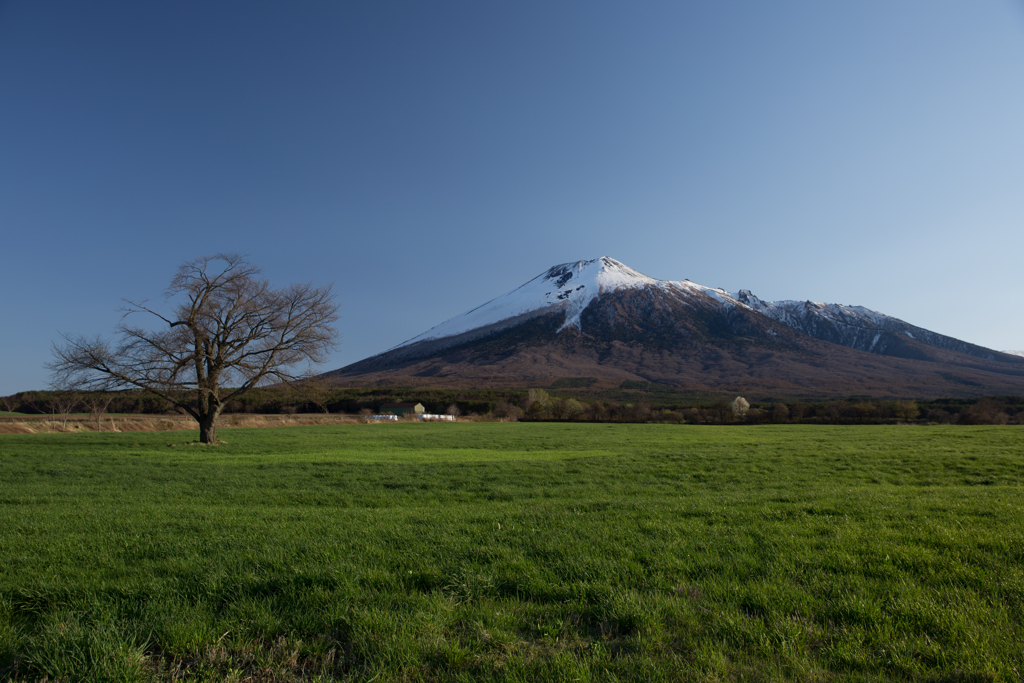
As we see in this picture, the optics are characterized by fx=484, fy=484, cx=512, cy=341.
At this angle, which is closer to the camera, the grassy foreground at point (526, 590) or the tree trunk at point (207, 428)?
the grassy foreground at point (526, 590)

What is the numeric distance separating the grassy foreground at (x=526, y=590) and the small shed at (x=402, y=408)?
4057 inches

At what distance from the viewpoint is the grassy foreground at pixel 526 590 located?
3678mm

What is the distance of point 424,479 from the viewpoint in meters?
15.0

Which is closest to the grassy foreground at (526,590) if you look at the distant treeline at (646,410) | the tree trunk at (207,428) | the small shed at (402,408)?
the tree trunk at (207,428)

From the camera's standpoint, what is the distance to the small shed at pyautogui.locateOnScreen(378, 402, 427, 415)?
365ft

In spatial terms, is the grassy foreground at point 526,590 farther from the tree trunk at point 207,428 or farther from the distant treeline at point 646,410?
the distant treeline at point 646,410

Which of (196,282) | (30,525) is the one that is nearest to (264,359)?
(196,282)

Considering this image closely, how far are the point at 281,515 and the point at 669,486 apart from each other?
32.2ft

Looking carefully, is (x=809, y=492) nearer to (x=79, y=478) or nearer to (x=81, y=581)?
(x=81, y=581)

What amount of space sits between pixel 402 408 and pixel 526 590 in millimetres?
112597

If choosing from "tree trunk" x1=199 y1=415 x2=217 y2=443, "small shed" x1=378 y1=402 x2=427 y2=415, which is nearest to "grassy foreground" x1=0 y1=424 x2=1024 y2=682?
"tree trunk" x1=199 y1=415 x2=217 y2=443

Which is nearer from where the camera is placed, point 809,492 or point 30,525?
point 30,525

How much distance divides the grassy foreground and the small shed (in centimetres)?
10305

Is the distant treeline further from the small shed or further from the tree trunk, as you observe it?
the tree trunk
